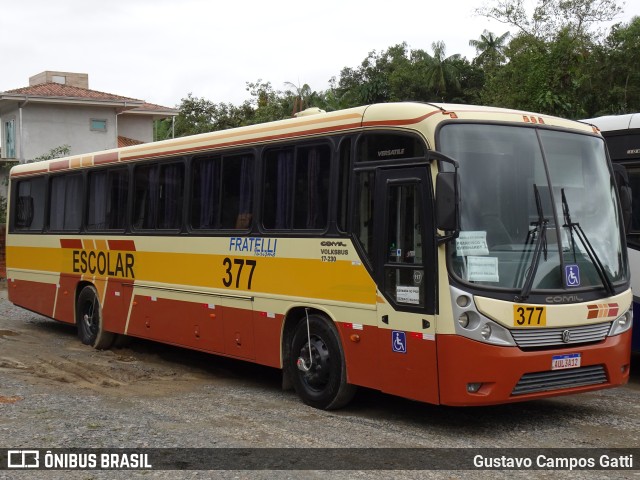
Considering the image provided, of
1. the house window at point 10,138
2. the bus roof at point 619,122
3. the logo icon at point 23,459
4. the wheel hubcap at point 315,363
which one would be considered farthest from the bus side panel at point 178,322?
the house window at point 10,138

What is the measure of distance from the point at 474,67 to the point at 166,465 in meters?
60.7

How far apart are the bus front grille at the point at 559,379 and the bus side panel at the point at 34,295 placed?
9758 millimetres

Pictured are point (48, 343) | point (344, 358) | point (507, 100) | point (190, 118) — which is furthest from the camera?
point (190, 118)

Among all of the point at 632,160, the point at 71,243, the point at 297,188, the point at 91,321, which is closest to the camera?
the point at 297,188

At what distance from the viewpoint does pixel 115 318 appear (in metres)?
13.6

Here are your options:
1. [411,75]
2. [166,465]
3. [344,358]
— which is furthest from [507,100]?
[166,465]

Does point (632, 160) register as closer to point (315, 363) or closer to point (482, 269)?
point (482, 269)

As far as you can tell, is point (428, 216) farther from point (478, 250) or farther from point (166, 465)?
point (166, 465)

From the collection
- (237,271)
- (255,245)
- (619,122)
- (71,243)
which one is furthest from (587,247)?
(71,243)

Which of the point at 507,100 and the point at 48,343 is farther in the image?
the point at 507,100

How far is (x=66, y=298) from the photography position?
49.5 feet

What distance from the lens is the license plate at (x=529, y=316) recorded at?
7820 millimetres

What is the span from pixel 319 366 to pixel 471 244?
7.62 feet

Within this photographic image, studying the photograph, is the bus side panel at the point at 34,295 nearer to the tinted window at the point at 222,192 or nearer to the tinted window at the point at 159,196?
the tinted window at the point at 159,196
